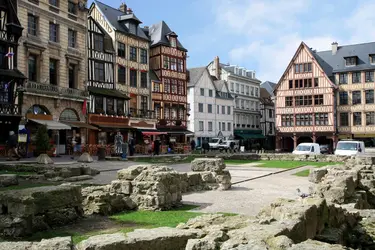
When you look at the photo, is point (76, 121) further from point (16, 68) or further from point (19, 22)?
point (19, 22)

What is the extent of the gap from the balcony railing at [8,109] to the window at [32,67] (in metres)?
3.97

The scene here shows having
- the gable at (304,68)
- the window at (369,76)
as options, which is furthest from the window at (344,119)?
the window at (369,76)

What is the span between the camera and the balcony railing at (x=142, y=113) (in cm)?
4484

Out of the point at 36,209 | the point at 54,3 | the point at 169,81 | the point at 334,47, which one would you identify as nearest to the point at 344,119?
the point at 334,47

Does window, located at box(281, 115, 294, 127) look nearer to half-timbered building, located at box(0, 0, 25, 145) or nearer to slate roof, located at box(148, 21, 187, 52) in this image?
slate roof, located at box(148, 21, 187, 52)

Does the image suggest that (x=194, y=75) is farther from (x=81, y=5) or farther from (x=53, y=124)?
(x=53, y=124)

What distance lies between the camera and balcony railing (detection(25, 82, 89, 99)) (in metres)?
31.8

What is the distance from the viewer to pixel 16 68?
Result: 3075cm

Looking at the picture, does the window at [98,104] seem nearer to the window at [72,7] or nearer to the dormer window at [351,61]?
the window at [72,7]

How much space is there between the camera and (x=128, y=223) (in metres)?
8.17

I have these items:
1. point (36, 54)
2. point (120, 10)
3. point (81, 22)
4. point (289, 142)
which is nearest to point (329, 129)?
point (289, 142)

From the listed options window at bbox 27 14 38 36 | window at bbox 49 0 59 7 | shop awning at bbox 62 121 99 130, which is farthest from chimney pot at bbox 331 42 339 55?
window at bbox 27 14 38 36

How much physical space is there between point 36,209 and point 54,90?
28.4 metres

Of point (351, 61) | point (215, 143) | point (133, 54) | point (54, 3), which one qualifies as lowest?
point (215, 143)
